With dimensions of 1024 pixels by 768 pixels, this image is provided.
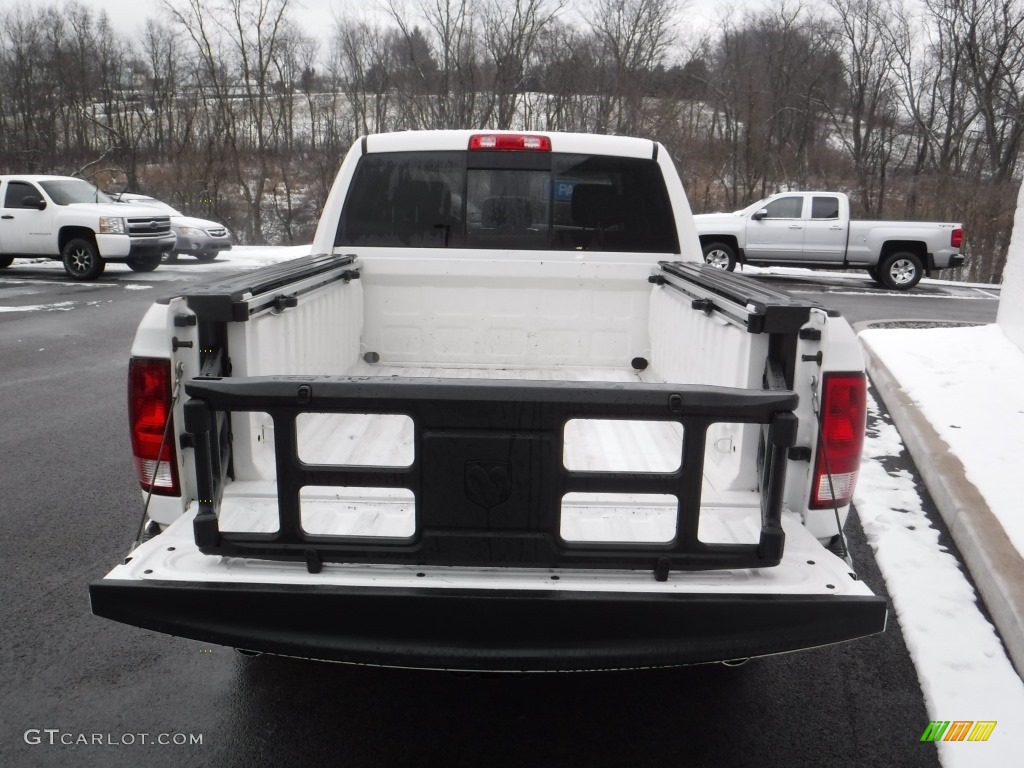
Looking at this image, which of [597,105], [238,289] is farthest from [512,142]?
[597,105]

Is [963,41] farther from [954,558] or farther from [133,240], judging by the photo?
[954,558]

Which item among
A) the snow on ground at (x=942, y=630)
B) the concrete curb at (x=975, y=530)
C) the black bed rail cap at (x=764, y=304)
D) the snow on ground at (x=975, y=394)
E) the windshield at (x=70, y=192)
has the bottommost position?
the snow on ground at (x=942, y=630)

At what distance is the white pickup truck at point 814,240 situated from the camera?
1756cm

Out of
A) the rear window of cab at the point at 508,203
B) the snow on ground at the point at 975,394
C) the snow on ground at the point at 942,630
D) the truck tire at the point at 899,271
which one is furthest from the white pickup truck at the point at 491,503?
the truck tire at the point at 899,271

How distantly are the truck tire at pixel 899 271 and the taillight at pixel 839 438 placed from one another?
1698 centimetres

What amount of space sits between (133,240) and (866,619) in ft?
54.6

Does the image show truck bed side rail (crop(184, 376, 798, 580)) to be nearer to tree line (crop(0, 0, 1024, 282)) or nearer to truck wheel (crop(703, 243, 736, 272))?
truck wheel (crop(703, 243, 736, 272))

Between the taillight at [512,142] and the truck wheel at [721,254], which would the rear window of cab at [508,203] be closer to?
the taillight at [512,142]

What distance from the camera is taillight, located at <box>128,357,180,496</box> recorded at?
240 cm

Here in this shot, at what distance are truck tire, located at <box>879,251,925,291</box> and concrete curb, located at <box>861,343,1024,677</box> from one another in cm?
1253

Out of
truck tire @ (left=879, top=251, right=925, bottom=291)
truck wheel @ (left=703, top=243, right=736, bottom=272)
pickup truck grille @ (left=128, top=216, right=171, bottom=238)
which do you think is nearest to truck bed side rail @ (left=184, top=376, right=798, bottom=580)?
pickup truck grille @ (left=128, top=216, right=171, bottom=238)

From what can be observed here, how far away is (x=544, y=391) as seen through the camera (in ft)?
6.82

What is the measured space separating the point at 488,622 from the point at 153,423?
1215mm

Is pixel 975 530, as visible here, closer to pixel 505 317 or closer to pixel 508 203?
pixel 505 317
